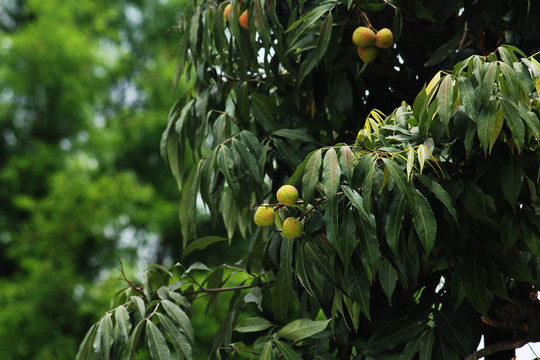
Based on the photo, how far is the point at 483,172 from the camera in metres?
1.03

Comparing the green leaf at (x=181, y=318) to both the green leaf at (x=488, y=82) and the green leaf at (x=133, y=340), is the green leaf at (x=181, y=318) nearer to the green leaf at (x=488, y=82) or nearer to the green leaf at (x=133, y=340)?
the green leaf at (x=133, y=340)

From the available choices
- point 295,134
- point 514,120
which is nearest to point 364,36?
point 295,134

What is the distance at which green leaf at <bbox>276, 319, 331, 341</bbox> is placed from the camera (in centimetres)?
112

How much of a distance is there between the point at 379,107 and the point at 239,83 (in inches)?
11.5

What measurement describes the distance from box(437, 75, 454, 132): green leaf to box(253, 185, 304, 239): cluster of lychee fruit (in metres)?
0.24

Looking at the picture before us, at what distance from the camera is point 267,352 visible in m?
1.10

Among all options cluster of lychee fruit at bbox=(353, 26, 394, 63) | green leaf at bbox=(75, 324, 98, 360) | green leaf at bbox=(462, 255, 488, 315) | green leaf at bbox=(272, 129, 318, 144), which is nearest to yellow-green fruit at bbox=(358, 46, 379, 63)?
cluster of lychee fruit at bbox=(353, 26, 394, 63)

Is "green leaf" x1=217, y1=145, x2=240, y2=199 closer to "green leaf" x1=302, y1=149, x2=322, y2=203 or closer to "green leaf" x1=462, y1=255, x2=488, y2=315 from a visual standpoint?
"green leaf" x1=302, y1=149, x2=322, y2=203

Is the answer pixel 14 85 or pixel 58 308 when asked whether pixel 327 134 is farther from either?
pixel 14 85

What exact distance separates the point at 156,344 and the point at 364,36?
637 millimetres

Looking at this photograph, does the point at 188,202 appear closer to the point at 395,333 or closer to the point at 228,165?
the point at 228,165

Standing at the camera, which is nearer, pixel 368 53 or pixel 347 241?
pixel 347 241

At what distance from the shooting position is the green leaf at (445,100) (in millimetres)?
958

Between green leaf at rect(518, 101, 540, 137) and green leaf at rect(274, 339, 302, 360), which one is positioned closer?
green leaf at rect(518, 101, 540, 137)
